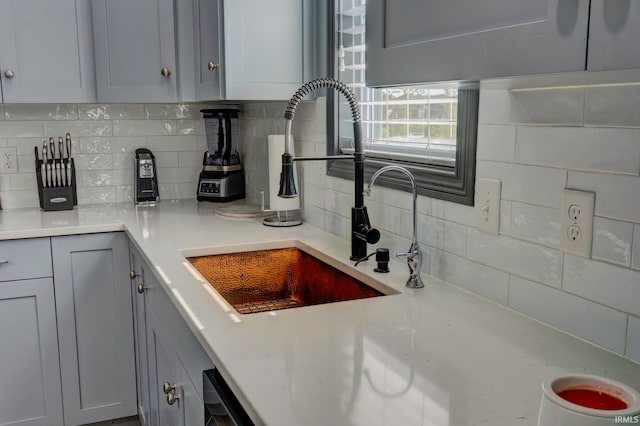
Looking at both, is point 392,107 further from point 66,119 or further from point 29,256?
point 66,119

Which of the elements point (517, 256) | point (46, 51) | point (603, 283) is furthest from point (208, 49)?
point (603, 283)

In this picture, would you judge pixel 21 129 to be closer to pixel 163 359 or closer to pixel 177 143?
pixel 177 143

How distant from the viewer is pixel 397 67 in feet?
3.59

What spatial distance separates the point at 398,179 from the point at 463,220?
1.11 feet

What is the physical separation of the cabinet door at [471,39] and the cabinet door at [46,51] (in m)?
1.95

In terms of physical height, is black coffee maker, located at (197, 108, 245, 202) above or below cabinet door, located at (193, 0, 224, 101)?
below

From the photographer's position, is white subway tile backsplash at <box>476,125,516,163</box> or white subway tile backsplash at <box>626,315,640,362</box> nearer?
white subway tile backsplash at <box>626,315,640,362</box>

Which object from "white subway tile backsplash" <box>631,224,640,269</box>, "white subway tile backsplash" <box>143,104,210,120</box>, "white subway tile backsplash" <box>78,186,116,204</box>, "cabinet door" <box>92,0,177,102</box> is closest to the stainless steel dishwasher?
"white subway tile backsplash" <box>631,224,640,269</box>

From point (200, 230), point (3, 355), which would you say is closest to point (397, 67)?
point (200, 230)

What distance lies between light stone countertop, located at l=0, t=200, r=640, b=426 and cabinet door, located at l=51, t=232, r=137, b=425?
0.91 metres

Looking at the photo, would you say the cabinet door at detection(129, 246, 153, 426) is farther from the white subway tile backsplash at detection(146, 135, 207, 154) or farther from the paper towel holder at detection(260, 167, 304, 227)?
the white subway tile backsplash at detection(146, 135, 207, 154)

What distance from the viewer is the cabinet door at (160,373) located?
179cm

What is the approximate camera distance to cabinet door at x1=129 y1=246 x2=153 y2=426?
7.58ft

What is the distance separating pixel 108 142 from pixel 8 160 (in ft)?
1.53
